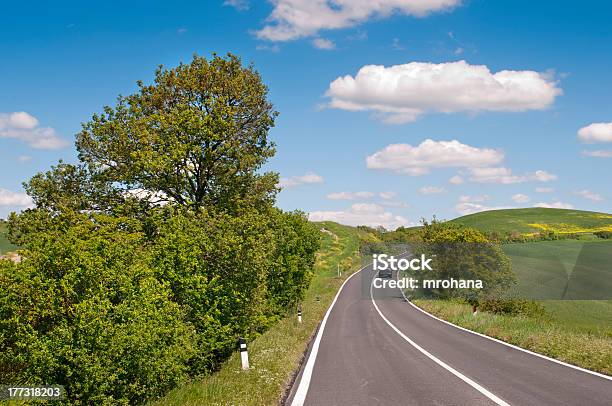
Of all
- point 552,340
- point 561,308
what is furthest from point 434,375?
point 561,308

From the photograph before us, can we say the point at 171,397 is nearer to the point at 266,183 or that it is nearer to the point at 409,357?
the point at 409,357

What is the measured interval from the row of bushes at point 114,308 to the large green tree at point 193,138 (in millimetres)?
3600

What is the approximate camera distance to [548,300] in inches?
1967

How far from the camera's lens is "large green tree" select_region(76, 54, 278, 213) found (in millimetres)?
20141

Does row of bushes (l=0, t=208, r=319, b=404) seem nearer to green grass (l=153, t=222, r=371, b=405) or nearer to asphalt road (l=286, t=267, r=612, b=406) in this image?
green grass (l=153, t=222, r=371, b=405)

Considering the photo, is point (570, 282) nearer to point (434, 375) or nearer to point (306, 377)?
point (434, 375)

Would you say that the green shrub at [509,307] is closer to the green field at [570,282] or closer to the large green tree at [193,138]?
the green field at [570,282]

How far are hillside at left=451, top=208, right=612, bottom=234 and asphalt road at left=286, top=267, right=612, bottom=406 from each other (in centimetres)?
10827

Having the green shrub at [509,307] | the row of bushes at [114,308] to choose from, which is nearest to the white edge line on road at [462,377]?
the row of bushes at [114,308]

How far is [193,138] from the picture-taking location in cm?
2095

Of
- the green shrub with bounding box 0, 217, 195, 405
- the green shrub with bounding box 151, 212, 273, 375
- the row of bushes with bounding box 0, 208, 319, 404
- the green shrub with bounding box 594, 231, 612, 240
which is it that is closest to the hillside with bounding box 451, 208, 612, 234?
the green shrub with bounding box 594, 231, 612, 240

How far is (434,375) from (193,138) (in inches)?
598

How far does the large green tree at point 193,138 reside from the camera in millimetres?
20141

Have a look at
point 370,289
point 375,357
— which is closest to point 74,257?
point 375,357
